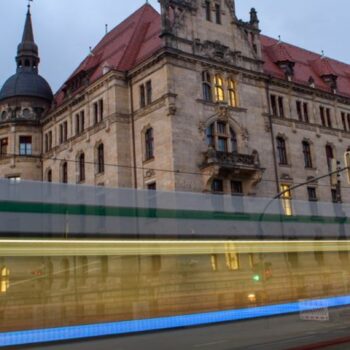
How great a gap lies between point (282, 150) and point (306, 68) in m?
11.5

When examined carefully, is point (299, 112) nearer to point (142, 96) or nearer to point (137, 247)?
point (142, 96)

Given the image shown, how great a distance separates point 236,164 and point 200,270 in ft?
66.2

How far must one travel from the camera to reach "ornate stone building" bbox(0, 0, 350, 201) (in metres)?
32.0

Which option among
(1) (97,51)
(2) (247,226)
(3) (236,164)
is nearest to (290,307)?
(2) (247,226)

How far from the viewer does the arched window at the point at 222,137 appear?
32.9m

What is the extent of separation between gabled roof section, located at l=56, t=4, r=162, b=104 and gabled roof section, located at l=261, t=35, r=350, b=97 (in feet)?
31.0

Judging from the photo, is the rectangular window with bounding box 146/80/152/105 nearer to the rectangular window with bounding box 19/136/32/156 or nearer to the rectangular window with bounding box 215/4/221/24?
the rectangular window with bounding box 215/4/221/24

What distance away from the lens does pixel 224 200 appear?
15281 mm

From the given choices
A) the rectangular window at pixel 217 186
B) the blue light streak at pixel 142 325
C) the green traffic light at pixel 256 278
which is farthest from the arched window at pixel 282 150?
the green traffic light at pixel 256 278

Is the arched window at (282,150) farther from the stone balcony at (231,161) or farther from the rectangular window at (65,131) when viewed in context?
the rectangular window at (65,131)

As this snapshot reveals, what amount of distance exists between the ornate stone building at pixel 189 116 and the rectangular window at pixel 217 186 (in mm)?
63

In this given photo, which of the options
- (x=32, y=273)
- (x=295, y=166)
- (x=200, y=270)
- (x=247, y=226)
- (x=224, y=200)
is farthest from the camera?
(x=295, y=166)

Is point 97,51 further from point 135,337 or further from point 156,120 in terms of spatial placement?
point 135,337

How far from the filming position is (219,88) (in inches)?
1350
